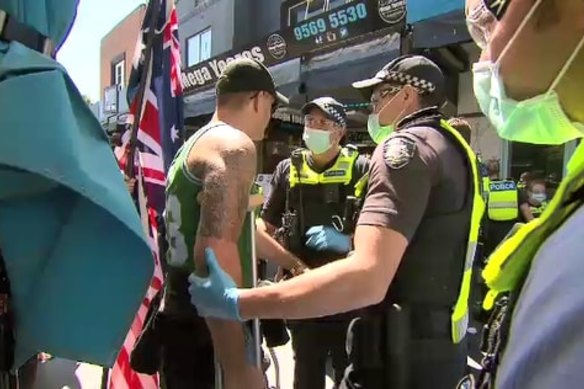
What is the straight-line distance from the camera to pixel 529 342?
0.57 m

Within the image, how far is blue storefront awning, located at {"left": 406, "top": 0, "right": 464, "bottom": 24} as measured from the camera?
14.4ft

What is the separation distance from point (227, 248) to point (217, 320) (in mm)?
258

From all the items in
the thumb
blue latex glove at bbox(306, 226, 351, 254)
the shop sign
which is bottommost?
blue latex glove at bbox(306, 226, 351, 254)

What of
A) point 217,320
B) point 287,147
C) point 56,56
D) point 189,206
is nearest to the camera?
point 56,56

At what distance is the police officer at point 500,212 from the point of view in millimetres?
5223

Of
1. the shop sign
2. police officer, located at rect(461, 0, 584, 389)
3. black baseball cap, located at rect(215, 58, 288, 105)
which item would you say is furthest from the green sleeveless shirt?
the shop sign

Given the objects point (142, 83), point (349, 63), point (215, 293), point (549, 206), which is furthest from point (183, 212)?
point (349, 63)

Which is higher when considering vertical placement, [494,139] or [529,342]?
[494,139]

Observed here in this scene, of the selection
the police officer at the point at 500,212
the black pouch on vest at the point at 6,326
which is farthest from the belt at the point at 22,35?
the police officer at the point at 500,212

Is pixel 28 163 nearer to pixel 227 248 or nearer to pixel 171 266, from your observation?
pixel 227 248

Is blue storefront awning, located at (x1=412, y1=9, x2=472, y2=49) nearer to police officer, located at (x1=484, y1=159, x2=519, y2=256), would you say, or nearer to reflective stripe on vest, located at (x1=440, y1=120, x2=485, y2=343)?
police officer, located at (x1=484, y1=159, x2=519, y2=256)

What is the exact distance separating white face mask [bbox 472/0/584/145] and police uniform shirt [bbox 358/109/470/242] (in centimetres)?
53

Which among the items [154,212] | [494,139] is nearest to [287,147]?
[494,139]

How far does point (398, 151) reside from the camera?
184 centimetres
